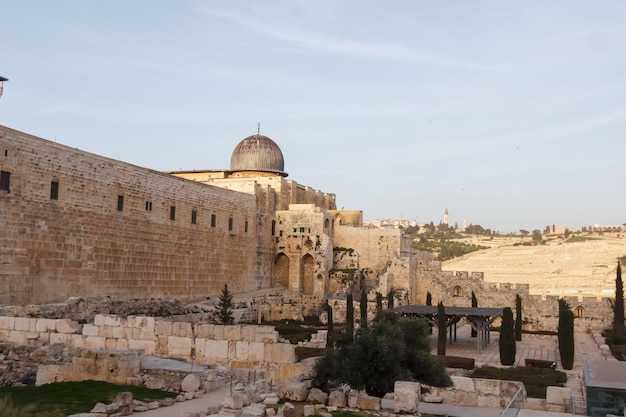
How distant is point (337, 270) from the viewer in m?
37.7

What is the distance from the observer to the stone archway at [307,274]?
3797 centimetres

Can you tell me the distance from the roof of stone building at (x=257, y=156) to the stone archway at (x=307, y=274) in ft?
23.1

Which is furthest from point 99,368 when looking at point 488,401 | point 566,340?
point 566,340

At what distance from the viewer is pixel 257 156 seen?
41.3 m

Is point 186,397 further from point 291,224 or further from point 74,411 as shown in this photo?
point 291,224

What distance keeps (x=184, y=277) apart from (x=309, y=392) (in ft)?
62.8

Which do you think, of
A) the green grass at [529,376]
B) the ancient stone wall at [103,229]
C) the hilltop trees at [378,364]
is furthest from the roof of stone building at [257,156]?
the hilltop trees at [378,364]

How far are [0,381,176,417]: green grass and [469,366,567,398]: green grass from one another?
8805 millimetres

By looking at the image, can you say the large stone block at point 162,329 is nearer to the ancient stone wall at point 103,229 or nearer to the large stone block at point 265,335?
the large stone block at point 265,335

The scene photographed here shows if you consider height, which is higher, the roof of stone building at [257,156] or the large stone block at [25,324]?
the roof of stone building at [257,156]

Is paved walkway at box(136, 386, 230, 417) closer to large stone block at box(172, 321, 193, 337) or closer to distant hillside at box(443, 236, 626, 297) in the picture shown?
large stone block at box(172, 321, 193, 337)

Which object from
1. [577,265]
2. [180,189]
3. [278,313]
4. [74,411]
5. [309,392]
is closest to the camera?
[74,411]

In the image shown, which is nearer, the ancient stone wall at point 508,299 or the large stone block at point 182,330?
the large stone block at point 182,330

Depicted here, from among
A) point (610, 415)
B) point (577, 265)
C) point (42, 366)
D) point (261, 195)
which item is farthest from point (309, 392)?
point (577, 265)
